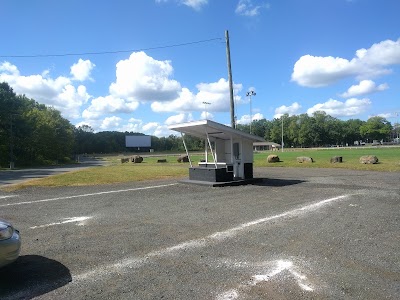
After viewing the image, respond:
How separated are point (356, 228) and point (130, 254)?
14.6ft

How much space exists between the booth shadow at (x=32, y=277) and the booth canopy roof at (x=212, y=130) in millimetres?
9867

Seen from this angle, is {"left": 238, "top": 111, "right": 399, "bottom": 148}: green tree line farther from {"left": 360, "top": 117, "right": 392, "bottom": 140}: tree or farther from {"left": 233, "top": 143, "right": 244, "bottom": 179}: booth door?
{"left": 233, "top": 143, "right": 244, "bottom": 179}: booth door

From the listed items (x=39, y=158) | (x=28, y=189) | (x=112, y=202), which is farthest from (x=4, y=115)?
(x=112, y=202)

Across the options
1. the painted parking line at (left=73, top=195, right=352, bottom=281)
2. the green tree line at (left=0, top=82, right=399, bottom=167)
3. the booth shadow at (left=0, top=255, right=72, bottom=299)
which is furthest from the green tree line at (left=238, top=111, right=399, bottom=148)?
the booth shadow at (left=0, top=255, right=72, bottom=299)

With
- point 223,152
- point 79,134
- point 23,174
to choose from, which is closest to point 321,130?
point 79,134

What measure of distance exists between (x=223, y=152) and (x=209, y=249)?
37.5 ft

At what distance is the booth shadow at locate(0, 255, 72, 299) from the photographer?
13.2 ft

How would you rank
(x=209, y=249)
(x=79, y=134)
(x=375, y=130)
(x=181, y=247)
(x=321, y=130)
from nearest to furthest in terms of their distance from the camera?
(x=209, y=249), (x=181, y=247), (x=79, y=134), (x=321, y=130), (x=375, y=130)

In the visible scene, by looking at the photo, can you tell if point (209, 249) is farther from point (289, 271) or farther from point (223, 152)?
point (223, 152)

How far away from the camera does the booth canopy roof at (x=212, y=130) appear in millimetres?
14519

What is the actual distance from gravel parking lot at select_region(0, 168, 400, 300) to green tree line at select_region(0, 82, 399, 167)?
46.9ft

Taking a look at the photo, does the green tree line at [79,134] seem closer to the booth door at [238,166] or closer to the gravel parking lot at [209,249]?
the booth door at [238,166]

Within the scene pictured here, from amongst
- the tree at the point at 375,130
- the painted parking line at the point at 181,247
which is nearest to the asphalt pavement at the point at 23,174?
the painted parking line at the point at 181,247

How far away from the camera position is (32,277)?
A: 14.8 feet
